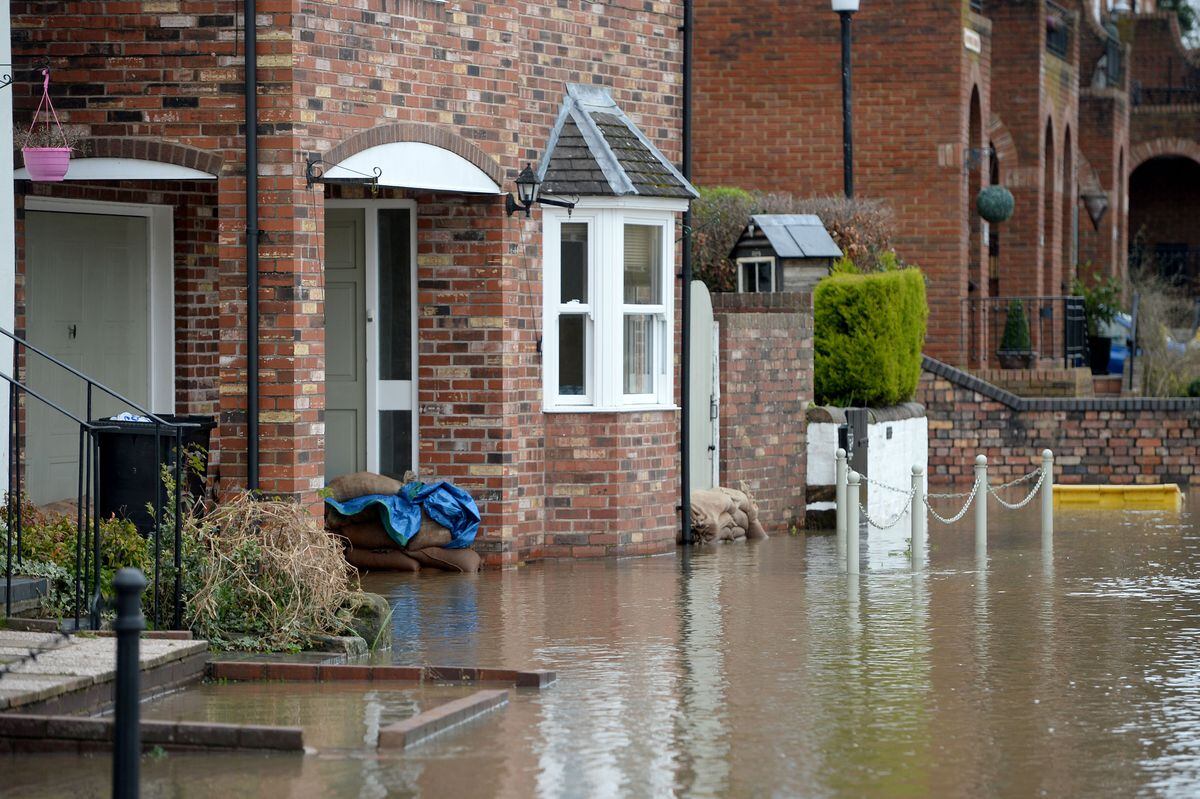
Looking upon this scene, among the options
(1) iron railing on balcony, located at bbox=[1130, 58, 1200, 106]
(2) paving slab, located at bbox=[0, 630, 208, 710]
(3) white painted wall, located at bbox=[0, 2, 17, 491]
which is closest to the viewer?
(2) paving slab, located at bbox=[0, 630, 208, 710]

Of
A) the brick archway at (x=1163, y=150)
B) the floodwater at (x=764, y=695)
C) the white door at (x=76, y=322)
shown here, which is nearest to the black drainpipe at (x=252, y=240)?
the floodwater at (x=764, y=695)

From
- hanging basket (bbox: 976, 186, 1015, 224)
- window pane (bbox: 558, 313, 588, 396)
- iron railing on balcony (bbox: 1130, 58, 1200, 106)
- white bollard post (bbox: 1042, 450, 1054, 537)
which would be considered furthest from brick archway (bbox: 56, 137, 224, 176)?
iron railing on balcony (bbox: 1130, 58, 1200, 106)

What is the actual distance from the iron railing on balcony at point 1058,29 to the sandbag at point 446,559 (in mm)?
19541

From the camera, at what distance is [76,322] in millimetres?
14094

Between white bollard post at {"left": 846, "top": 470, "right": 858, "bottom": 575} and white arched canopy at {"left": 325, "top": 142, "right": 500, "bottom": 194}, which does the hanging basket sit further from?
white arched canopy at {"left": 325, "top": 142, "right": 500, "bottom": 194}

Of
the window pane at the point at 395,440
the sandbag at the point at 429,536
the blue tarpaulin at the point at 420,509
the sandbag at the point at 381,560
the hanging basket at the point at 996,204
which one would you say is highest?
the hanging basket at the point at 996,204

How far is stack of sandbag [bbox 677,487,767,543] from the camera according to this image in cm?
1677

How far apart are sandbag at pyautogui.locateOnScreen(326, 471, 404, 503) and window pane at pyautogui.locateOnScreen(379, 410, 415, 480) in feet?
2.07

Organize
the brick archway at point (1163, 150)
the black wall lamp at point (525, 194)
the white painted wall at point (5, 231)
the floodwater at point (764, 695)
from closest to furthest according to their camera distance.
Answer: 1. the floodwater at point (764, 695)
2. the white painted wall at point (5, 231)
3. the black wall lamp at point (525, 194)
4. the brick archway at point (1163, 150)

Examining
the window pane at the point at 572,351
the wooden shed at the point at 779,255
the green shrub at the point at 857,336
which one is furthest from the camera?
the green shrub at the point at 857,336

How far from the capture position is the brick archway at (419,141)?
13.3 meters

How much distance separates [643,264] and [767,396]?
2.71 m

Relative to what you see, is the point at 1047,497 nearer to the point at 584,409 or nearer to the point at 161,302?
the point at 584,409

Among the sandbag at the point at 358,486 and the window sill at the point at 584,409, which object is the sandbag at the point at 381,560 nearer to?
the sandbag at the point at 358,486
